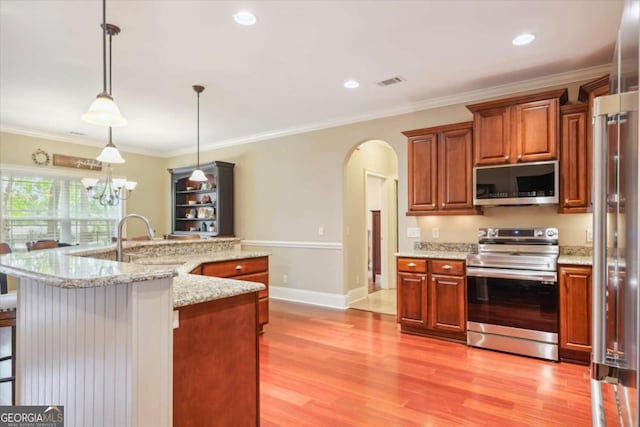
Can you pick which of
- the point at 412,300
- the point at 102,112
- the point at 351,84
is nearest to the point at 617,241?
the point at 102,112

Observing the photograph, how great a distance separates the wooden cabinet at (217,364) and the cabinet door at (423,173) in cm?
276

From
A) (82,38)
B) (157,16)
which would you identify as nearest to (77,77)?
(82,38)

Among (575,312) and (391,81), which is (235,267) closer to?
(391,81)

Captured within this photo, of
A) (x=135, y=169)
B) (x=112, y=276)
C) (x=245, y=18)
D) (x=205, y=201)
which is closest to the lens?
(x=112, y=276)

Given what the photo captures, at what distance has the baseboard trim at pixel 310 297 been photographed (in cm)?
509

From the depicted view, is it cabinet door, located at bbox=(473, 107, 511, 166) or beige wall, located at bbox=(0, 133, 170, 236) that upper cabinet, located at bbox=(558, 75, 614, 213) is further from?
beige wall, located at bbox=(0, 133, 170, 236)

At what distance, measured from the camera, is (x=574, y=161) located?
3279mm

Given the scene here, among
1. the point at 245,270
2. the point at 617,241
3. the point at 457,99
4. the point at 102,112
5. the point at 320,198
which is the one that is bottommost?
the point at 245,270

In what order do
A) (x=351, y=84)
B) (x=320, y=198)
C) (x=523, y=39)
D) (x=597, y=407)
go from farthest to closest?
(x=320, y=198) → (x=351, y=84) → (x=523, y=39) → (x=597, y=407)

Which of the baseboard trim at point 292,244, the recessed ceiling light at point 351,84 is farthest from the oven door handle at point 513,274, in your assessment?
the recessed ceiling light at point 351,84

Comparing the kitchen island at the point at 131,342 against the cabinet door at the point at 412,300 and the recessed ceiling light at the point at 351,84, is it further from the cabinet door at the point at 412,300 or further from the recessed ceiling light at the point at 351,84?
the recessed ceiling light at the point at 351,84

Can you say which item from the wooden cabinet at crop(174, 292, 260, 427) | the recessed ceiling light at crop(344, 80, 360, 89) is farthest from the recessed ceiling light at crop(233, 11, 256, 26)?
the wooden cabinet at crop(174, 292, 260, 427)

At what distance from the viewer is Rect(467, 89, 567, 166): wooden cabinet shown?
333cm

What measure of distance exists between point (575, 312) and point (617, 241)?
260 centimetres
